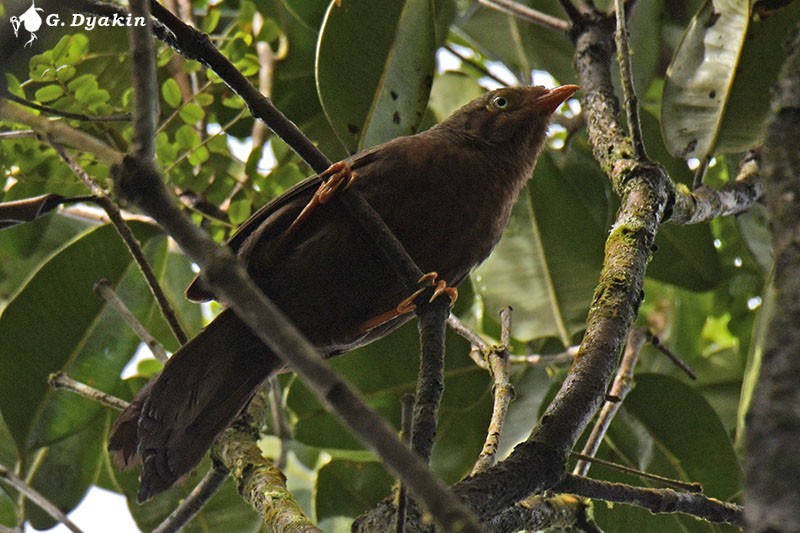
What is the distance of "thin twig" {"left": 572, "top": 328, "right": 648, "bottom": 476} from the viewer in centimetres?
276

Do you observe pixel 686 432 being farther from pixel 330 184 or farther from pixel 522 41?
pixel 522 41

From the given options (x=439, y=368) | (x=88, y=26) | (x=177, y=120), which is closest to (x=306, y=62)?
(x=177, y=120)

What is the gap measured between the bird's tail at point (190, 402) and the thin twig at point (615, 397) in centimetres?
100

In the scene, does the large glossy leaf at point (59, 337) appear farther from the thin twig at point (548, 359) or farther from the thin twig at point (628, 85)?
the thin twig at point (628, 85)

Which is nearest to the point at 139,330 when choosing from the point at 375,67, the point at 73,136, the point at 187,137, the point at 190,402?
the point at 190,402

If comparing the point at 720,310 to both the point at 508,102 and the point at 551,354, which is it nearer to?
the point at 551,354

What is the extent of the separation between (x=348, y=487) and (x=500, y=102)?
1.61 metres

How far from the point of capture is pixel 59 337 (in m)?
3.45

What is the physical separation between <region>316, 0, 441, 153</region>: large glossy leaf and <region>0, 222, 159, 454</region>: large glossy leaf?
93 cm

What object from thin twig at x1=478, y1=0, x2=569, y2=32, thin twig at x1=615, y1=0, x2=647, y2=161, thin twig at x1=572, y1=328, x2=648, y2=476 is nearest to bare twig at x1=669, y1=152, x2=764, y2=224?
thin twig at x1=615, y1=0, x2=647, y2=161

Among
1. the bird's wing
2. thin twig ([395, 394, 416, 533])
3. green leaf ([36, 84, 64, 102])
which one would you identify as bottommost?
thin twig ([395, 394, 416, 533])

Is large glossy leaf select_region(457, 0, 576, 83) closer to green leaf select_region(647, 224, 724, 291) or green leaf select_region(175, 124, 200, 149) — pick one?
green leaf select_region(647, 224, 724, 291)

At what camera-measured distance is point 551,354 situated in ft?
12.4

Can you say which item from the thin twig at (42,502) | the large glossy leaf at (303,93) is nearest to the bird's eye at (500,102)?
the large glossy leaf at (303,93)
